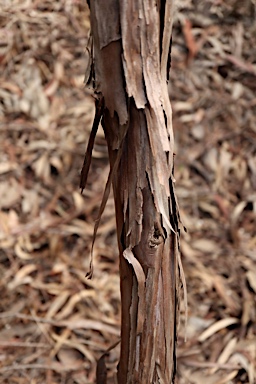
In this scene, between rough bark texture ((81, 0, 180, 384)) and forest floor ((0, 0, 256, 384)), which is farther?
forest floor ((0, 0, 256, 384))

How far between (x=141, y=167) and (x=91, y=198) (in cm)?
87

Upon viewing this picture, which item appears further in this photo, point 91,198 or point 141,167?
point 91,198

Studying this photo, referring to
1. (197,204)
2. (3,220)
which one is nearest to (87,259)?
(3,220)

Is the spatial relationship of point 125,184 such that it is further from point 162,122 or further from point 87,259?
point 87,259

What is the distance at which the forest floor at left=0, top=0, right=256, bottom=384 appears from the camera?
1136mm

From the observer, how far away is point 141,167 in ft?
1.82

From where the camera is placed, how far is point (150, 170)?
556 mm

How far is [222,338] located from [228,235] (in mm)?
298

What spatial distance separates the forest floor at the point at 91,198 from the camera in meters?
1.14

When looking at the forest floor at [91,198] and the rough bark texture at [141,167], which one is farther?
the forest floor at [91,198]

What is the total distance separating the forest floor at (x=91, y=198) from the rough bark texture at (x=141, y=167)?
461 millimetres

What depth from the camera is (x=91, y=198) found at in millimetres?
1420

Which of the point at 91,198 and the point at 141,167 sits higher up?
the point at 91,198

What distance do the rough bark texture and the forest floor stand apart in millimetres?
461
